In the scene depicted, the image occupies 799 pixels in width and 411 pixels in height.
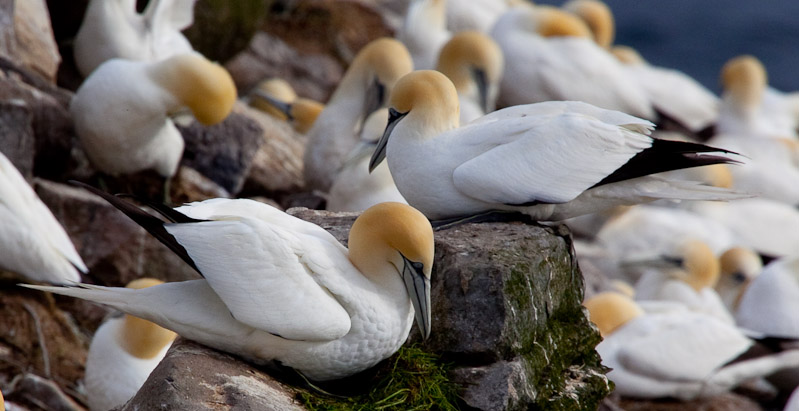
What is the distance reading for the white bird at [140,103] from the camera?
21.3ft

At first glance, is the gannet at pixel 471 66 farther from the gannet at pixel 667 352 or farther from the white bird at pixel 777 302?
the white bird at pixel 777 302

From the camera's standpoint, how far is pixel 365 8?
1309 centimetres

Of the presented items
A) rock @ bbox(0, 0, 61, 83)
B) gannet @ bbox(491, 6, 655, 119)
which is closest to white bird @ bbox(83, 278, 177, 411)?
rock @ bbox(0, 0, 61, 83)

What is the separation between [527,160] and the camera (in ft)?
14.7

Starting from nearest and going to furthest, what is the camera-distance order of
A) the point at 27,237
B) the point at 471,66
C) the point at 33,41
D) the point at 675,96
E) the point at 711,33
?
the point at 27,237
the point at 33,41
the point at 471,66
the point at 675,96
the point at 711,33

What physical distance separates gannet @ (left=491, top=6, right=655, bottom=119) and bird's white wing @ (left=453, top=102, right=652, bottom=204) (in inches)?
249

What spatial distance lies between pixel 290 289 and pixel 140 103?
3243 mm

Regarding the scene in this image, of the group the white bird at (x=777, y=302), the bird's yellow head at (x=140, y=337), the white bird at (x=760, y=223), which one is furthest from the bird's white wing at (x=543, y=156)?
the white bird at (x=760, y=223)

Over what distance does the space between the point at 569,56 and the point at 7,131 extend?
646 centimetres

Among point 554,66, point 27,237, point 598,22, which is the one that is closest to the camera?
point 27,237

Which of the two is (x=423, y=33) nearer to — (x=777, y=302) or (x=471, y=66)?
(x=471, y=66)

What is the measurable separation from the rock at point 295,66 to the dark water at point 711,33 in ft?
53.0

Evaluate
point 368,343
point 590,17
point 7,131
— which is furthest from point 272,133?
point 590,17

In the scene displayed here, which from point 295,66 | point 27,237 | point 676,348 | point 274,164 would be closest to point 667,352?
point 676,348
